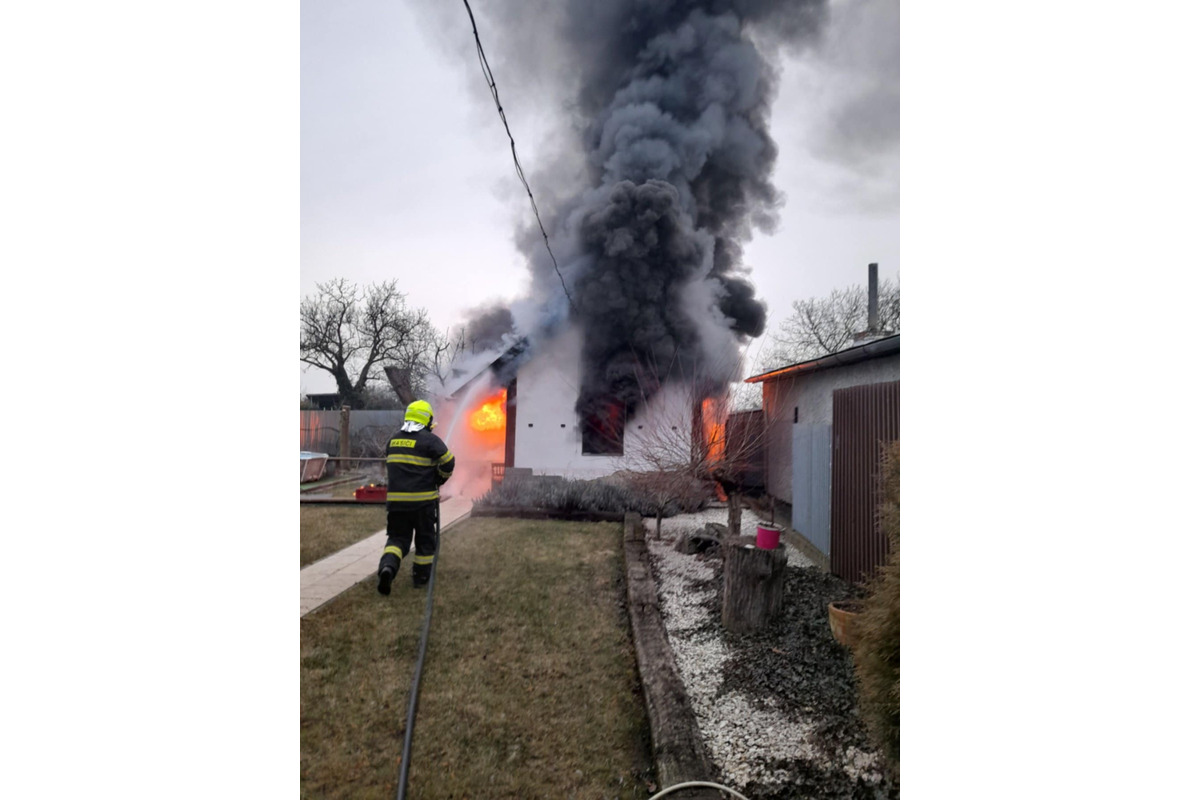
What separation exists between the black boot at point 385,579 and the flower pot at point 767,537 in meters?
1.71

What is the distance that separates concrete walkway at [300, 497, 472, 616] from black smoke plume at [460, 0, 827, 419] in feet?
3.46

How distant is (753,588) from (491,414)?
144 centimetres

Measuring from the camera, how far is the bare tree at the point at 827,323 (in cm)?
183

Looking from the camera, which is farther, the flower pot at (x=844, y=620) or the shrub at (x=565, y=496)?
the shrub at (x=565, y=496)

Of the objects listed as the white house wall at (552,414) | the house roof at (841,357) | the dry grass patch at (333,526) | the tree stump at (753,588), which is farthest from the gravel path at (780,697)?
the dry grass patch at (333,526)

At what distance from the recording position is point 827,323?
89.7 inches

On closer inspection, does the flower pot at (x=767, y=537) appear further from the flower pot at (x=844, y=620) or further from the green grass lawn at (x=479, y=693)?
the green grass lawn at (x=479, y=693)

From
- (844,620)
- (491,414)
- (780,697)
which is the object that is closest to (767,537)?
(844,620)

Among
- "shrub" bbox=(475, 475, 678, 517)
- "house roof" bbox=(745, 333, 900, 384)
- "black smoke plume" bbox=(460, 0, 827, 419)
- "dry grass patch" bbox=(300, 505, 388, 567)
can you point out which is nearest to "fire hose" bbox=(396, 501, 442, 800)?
"dry grass patch" bbox=(300, 505, 388, 567)

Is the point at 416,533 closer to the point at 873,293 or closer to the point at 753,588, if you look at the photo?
the point at 753,588
